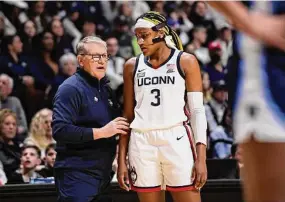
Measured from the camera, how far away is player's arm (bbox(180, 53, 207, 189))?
4633 mm

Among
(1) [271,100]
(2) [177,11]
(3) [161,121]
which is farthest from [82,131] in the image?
(2) [177,11]

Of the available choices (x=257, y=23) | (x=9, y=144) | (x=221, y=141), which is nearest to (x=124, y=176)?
(x=257, y=23)

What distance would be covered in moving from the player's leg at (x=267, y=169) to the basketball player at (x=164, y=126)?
242cm

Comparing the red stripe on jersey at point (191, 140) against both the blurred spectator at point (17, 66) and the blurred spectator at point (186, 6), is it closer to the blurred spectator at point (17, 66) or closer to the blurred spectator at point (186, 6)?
the blurred spectator at point (17, 66)

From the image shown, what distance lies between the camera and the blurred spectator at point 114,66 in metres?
10.0

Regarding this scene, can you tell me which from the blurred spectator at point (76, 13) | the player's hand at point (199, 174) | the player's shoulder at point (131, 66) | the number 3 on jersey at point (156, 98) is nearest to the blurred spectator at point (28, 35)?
the blurred spectator at point (76, 13)

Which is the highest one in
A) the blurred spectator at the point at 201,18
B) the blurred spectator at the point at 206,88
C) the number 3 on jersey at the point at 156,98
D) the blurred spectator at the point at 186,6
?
the blurred spectator at the point at 186,6

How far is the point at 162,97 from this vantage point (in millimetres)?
4664

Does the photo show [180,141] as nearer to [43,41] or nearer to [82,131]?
[82,131]

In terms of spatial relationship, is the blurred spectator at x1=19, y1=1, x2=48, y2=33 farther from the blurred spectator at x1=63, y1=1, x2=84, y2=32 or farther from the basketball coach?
the basketball coach

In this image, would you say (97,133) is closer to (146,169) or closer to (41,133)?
(146,169)

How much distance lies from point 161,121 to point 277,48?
8.26ft

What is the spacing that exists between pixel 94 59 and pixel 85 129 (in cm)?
54

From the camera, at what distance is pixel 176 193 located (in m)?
4.70
